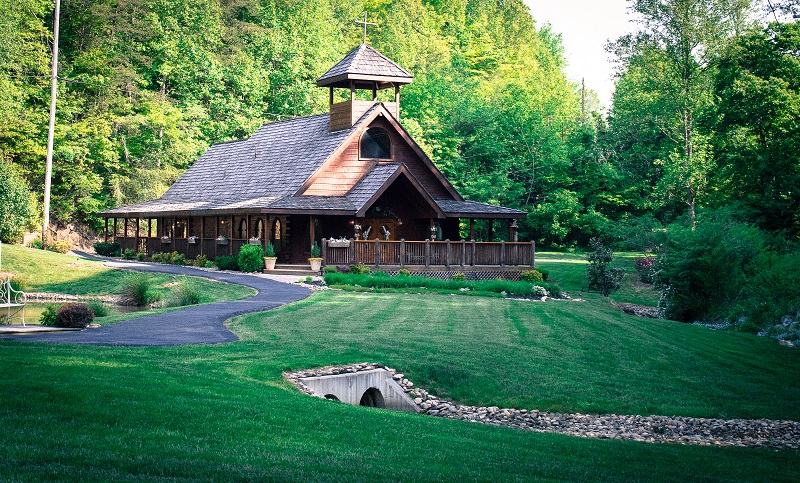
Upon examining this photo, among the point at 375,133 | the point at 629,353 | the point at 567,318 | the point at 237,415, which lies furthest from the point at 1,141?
the point at 237,415

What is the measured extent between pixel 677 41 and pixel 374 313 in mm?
35014

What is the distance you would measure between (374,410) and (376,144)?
30.4 metres

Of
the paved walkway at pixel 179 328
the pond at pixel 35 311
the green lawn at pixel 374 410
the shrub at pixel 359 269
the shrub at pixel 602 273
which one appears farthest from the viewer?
the shrub at pixel 602 273

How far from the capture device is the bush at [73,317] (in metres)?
16.8

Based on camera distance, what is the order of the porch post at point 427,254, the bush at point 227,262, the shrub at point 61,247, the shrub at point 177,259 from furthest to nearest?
the shrub at point 61,247 < the shrub at point 177,259 < the bush at point 227,262 < the porch post at point 427,254

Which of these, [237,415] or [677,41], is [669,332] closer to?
[237,415]

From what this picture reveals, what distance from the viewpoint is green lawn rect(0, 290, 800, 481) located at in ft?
25.4

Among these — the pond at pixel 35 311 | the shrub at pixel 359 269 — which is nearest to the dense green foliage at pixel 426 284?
the shrub at pixel 359 269

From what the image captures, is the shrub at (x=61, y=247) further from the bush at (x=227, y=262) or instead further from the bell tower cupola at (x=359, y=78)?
the bell tower cupola at (x=359, y=78)

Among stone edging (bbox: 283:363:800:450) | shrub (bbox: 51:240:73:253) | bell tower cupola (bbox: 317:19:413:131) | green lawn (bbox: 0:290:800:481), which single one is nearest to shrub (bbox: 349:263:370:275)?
bell tower cupola (bbox: 317:19:413:131)

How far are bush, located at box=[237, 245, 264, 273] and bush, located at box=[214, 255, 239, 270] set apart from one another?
0.79 metres

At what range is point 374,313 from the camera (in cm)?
2267

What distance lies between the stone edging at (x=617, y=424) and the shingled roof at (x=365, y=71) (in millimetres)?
27708

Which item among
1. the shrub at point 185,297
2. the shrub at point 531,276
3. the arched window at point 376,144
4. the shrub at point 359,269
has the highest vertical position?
the arched window at point 376,144
